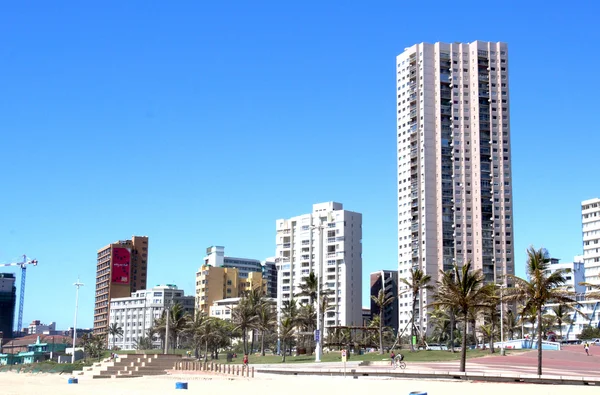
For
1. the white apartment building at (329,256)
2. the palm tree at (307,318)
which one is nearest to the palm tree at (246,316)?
the palm tree at (307,318)

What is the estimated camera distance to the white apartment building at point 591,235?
176 m

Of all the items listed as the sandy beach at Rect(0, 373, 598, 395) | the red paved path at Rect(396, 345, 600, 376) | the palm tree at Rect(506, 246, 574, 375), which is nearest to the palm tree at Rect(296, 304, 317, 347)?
the red paved path at Rect(396, 345, 600, 376)

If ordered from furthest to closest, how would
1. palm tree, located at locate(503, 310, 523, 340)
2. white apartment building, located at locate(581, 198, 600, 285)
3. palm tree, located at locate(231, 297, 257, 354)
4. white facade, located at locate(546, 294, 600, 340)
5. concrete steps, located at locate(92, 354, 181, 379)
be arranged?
white apartment building, located at locate(581, 198, 600, 285) → white facade, located at locate(546, 294, 600, 340) → palm tree, located at locate(503, 310, 523, 340) → palm tree, located at locate(231, 297, 257, 354) → concrete steps, located at locate(92, 354, 181, 379)

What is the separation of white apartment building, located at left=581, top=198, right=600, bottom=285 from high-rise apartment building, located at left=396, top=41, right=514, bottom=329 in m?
26.3

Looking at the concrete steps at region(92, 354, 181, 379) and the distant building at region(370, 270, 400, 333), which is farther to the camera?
the distant building at region(370, 270, 400, 333)

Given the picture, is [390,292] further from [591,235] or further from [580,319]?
[591,235]

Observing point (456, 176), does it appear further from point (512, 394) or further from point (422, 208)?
point (512, 394)

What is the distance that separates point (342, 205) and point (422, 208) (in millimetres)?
31609

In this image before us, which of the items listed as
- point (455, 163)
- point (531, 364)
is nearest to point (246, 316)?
point (531, 364)

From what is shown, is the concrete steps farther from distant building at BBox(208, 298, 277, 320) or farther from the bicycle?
distant building at BBox(208, 298, 277, 320)

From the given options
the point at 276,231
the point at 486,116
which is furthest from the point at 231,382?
the point at 276,231

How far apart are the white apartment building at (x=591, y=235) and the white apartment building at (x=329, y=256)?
55.0 metres

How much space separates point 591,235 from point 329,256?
212ft

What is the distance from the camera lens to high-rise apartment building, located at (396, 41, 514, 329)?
536 feet
